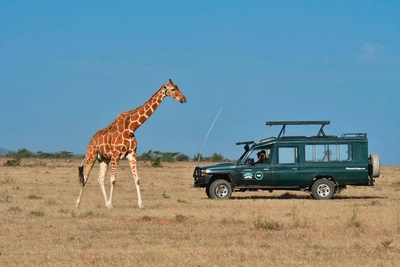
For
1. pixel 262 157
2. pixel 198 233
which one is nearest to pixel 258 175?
pixel 262 157

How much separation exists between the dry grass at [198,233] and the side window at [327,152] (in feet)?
5.09

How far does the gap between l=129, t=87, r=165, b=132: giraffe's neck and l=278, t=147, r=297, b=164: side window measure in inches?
168

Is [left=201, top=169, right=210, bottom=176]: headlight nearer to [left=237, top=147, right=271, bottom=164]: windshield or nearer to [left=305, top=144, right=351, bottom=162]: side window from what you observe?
[left=237, top=147, right=271, bottom=164]: windshield

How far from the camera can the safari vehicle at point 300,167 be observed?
22844 mm

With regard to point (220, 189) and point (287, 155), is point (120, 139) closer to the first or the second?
point (220, 189)

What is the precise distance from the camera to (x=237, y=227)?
1512 centimetres

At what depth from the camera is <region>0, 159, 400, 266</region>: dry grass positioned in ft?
36.4

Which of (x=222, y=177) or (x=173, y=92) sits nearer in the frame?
(x=173, y=92)

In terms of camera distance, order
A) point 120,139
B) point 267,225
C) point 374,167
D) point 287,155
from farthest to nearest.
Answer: point 287,155 → point 374,167 → point 120,139 → point 267,225

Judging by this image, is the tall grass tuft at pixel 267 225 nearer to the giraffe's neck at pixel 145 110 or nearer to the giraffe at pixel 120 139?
the giraffe at pixel 120 139

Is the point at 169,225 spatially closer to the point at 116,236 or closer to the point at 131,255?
the point at 116,236

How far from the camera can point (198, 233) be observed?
14.2 metres

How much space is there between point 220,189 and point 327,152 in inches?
143

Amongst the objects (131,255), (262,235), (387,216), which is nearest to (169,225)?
(262,235)
